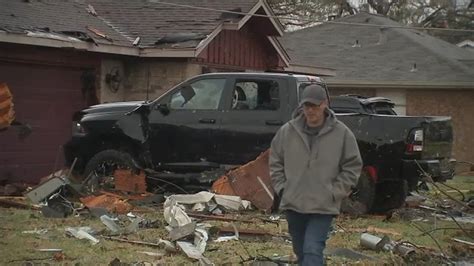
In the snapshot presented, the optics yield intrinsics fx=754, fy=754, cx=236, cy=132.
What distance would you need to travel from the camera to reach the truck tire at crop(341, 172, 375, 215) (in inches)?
436

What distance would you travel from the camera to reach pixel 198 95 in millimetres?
12023

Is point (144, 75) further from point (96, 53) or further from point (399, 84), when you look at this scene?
point (399, 84)

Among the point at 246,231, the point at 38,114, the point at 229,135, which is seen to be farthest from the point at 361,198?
the point at 38,114

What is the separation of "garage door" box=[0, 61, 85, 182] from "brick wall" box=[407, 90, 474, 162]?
12378 mm

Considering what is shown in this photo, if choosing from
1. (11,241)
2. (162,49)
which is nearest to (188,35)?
(162,49)

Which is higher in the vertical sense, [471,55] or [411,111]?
[471,55]

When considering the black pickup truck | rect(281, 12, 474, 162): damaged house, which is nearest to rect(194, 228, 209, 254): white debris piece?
the black pickup truck

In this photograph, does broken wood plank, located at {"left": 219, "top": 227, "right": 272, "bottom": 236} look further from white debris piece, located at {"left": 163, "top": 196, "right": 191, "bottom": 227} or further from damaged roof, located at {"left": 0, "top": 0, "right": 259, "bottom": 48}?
damaged roof, located at {"left": 0, "top": 0, "right": 259, "bottom": 48}

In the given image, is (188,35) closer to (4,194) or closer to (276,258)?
(4,194)

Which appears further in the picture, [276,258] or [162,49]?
[162,49]

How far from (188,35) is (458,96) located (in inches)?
437

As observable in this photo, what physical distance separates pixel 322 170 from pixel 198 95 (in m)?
6.27

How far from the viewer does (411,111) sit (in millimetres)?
24016

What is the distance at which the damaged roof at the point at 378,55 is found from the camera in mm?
24234
